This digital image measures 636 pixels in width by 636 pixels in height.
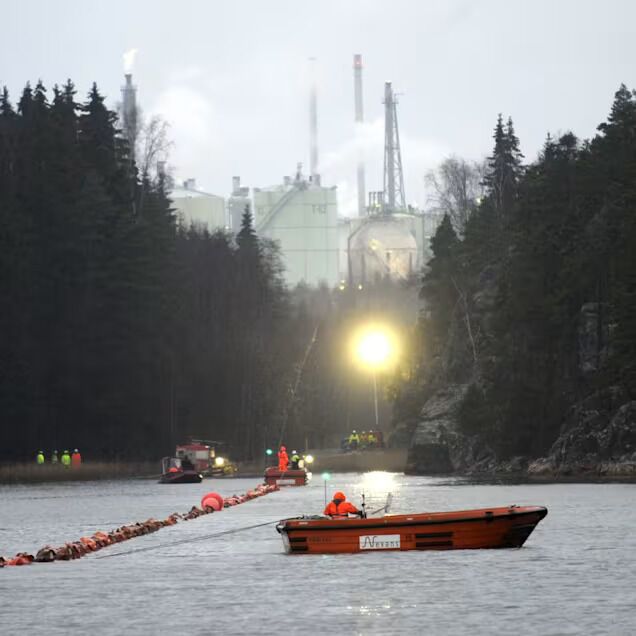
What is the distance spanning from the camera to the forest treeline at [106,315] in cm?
15150

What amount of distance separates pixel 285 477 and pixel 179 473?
11000mm

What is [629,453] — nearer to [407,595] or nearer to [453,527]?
[453,527]

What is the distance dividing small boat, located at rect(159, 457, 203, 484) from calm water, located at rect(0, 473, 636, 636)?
44652 millimetres

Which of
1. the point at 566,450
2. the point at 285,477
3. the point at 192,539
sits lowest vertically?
the point at 192,539

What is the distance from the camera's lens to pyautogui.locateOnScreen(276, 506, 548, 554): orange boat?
58406 millimetres

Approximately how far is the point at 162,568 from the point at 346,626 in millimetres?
16373

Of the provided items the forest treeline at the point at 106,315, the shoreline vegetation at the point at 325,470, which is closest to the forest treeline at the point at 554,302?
the shoreline vegetation at the point at 325,470

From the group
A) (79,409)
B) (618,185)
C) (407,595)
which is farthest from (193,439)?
(407,595)

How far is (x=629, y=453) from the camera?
11925cm

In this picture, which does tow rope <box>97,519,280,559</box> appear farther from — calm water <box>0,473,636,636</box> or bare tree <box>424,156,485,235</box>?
bare tree <box>424,156,485,235</box>

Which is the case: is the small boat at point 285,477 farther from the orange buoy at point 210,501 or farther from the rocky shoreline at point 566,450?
the orange buoy at point 210,501

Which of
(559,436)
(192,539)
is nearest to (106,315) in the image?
(559,436)

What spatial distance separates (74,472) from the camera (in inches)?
5418

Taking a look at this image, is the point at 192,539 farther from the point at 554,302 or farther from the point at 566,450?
the point at 554,302
